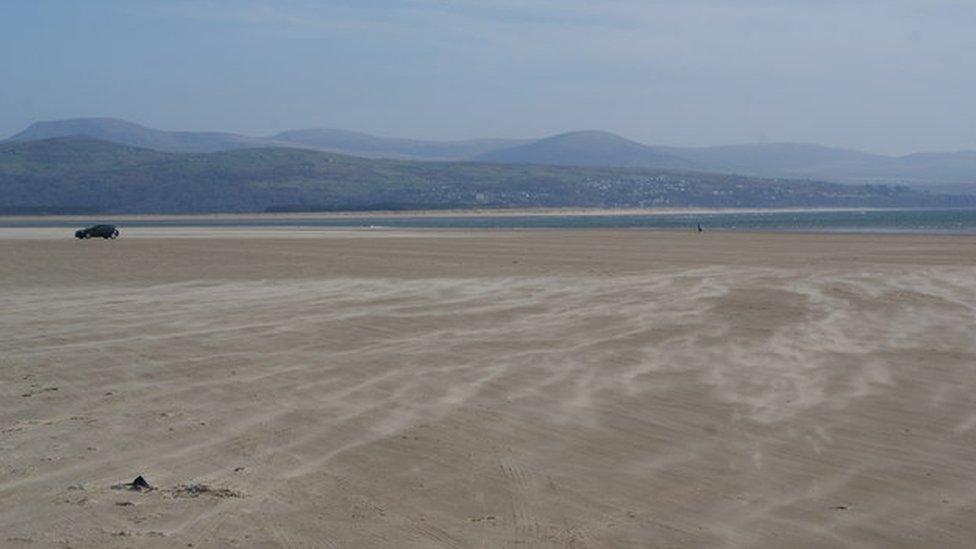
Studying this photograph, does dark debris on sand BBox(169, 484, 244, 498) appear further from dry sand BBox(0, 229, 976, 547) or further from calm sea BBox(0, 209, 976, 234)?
calm sea BBox(0, 209, 976, 234)

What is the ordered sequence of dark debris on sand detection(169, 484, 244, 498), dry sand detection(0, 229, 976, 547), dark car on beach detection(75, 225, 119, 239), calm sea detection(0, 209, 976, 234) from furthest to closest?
calm sea detection(0, 209, 976, 234) → dark car on beach detection(75, 225, 119, 239) → dark debris on sand detection(169, 484, 244, 498) → dry sand detection(0, 229, 976, 547)

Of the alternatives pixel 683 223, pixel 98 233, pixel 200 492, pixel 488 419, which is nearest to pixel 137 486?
pixel 200 492

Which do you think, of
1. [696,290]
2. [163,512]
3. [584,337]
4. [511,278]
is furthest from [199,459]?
[511,278]

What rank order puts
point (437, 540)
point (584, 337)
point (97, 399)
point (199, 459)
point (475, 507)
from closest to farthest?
point (437, 540) → point (475, 507) → point (199, 459) → point (97, 399) → point (584, 337)

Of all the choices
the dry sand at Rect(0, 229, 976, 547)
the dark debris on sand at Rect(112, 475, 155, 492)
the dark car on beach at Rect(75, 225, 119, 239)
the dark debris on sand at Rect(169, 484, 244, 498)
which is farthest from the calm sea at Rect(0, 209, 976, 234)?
the dark debris on sand at Rect(112, 475, 155, 492)

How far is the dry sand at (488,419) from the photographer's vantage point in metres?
6.18

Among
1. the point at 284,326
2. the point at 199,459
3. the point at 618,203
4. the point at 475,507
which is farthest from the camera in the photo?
the point at 618,203

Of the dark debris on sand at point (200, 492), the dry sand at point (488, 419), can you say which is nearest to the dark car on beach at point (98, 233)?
the dry sand at point (488, 419)

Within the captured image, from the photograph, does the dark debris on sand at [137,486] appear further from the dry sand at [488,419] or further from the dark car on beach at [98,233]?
the dark car on beach at [98,233]

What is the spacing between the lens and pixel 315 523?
6105mm

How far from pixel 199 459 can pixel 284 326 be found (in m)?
7.04

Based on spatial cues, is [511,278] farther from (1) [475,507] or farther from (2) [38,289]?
(1) [475,507]

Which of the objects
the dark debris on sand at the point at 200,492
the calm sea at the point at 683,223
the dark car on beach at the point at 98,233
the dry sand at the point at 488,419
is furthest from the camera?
the calm sea at the point at 683,223

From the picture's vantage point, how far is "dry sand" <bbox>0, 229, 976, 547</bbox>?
6180mm
